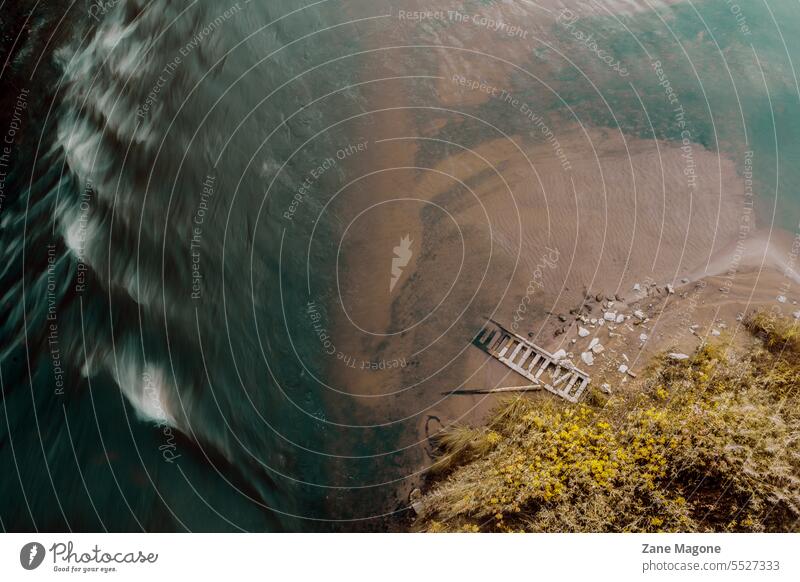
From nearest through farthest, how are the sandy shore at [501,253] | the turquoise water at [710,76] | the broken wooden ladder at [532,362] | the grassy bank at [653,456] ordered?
the grassy bank at [653,456]
the broken wooden ladder at [532,362]
the sandy shore at [501,253]
the turquoise water at [710,76]

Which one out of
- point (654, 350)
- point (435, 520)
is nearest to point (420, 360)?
point (435, 520)

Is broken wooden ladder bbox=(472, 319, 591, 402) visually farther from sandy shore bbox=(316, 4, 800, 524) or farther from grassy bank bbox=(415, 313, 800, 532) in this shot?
grassy bank bbox=(415, 313, 800, 532)

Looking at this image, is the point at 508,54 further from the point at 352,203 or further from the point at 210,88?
the point at 210,88

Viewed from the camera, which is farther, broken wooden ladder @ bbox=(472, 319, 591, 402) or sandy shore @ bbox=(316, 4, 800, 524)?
sandy shore @ bbox=(316, 4, 800, 524)

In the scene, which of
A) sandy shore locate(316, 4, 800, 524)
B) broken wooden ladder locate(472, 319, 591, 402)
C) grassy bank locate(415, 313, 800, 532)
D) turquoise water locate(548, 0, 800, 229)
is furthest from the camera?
turquoise water locate(548, 0, 800, 229)

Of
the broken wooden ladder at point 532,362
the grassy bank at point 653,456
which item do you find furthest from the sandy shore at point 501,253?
the grassy bank at point 653,456

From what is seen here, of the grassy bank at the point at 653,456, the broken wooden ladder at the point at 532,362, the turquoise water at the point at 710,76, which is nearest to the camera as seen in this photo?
the grassy bank at the point at 653,456

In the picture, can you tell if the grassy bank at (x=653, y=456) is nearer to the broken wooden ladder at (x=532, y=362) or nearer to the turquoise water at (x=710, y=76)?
the broken wooden ladder at (x=532, y=362)

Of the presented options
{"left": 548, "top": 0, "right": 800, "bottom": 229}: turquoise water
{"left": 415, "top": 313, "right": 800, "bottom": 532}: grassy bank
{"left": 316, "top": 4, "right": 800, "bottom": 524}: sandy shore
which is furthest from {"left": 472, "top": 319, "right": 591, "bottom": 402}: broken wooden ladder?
{"left": 548, "top": 0, "right": 800, "bottom": 229}: turquoise water

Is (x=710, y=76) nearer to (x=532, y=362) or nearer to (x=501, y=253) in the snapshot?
(x=501, y=253)
